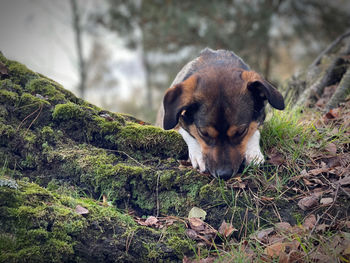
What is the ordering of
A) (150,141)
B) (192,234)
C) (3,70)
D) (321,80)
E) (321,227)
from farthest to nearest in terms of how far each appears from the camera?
1. (321,80)
2. (3,70)
3. (150,141)
4. (192,234)
5. (321,227)

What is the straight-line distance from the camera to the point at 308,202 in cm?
356

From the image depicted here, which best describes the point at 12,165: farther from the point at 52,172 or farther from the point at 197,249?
the point at 197,249

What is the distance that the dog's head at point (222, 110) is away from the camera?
13.5ft

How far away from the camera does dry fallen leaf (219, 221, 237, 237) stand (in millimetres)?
3479


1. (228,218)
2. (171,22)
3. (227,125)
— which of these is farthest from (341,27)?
(228,218)

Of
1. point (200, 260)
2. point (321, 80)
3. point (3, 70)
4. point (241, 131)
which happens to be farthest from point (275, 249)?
point (321, 80)

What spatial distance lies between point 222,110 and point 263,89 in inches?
24.4

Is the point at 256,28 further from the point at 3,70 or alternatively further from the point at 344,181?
the point at 3,70

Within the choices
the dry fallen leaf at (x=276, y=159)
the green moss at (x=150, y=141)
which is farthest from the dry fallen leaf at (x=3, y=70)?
the dry fallen leaf at (x=276, y=159)

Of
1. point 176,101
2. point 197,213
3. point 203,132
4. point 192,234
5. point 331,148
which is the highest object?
point 176,101

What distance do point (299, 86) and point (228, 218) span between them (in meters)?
4.89

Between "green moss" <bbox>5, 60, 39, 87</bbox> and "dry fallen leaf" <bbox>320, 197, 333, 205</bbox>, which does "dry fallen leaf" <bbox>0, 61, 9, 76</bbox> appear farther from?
"dry fallen leaf" <bbox>320, 197, 333, 205</bbox>

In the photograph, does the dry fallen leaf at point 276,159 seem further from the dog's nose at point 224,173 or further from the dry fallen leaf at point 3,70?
the dry fallen leaf at point 3,70

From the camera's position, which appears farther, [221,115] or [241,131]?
[241,131]
